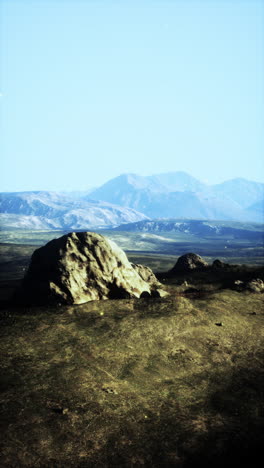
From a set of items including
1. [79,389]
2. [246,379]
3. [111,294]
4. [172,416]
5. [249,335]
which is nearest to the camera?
[172,416]

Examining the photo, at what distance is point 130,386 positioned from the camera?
21.4m

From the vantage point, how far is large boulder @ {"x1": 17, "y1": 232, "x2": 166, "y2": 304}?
34.6m

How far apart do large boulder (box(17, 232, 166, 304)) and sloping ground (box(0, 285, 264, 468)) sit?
261cm

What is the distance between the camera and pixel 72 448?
16047 millimetres

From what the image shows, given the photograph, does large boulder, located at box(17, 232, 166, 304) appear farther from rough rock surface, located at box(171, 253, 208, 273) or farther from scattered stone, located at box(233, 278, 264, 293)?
rough rock surface, located at box(171, 253, 208, 273)

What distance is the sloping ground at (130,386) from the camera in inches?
637

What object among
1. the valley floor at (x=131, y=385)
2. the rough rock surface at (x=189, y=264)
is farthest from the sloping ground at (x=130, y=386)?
the rough rock surface at (x=189, y=264)

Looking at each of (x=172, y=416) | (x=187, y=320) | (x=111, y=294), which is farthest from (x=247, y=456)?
(x=111, y=294)

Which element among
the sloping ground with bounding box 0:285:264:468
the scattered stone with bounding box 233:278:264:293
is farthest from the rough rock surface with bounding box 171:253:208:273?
the sloping ground with bounding box 0:285:264:468

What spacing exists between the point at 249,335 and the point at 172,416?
14.4 m

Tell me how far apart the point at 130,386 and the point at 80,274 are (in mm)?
16833

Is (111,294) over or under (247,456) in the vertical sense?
over

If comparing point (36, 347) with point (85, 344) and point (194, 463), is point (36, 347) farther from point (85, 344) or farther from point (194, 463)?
point (194, 463)

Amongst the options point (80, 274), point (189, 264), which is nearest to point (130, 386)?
point (80, 274)
